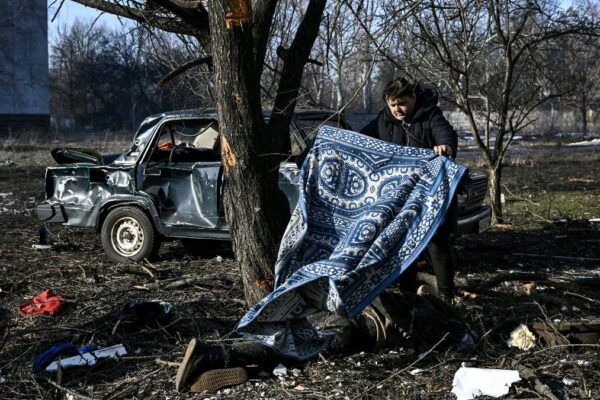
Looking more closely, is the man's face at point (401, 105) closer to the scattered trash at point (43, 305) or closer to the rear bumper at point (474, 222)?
the rear bumper at point (474, 222)

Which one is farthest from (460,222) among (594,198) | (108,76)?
(108,76)

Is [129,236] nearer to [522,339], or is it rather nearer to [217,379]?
[217,379]

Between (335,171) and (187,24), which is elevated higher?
(187,24)

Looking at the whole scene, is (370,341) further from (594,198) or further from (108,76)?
(108,76)

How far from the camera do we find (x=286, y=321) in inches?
191

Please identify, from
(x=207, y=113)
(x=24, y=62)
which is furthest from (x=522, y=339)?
(x=24, y=62)

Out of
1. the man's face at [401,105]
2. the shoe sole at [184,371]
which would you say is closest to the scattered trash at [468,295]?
the man's face at [401,105]

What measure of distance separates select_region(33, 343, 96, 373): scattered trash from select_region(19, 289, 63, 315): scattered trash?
41.7 inches

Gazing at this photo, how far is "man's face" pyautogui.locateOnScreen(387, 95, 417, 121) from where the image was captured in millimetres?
5905

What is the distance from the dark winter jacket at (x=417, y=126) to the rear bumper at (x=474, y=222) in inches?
94.8

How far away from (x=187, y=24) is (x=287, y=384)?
300cm

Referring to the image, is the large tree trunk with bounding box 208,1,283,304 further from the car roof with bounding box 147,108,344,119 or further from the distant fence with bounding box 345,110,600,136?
the distant fence with bounding box 345,110,600,136

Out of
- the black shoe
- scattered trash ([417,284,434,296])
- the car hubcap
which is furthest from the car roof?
the black shoe

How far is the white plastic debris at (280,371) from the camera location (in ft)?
15.7
